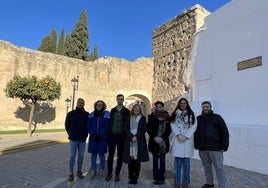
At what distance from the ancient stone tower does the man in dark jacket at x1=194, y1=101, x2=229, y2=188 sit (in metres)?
15.7

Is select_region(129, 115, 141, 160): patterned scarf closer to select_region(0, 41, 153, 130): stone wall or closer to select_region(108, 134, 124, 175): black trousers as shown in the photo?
select_region(108, 134, 124, 175): black trousers

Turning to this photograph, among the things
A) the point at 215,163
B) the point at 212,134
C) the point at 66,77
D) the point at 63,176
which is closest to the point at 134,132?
the point at 212,134

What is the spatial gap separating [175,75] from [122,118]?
17.5 metres

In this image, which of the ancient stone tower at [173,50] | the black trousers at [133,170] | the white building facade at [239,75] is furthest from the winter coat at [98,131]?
the ancient stone tower at [173,50]

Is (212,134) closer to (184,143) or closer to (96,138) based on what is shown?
(184,143)

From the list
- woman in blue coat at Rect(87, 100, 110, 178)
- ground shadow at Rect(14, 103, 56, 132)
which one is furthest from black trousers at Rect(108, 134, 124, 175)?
ground shadow at Rect(14, 103, 56, 132)

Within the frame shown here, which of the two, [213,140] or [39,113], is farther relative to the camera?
[39,113]

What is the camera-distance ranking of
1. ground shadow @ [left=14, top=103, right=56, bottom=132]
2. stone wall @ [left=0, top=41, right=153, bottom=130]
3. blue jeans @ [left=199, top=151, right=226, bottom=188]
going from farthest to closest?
ground shadow @ [left=14, top=103, right=56, bottom=132], stone wall @ [left=0, top=41, right=153, bottom=130], blue jeans @ [left=199, top=151, right=226, bottom=188]

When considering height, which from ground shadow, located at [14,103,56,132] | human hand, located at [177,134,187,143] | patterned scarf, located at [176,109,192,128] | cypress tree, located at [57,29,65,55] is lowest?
human hand, located at [177,134,187,143]

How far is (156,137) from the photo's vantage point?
14.8 ft

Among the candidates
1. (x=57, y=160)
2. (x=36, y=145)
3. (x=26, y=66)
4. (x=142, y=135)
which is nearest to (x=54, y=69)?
(x=26, y=66)

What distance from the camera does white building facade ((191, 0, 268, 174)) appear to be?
586 cm

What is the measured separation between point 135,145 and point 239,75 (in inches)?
136

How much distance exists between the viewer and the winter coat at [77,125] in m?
4.82
